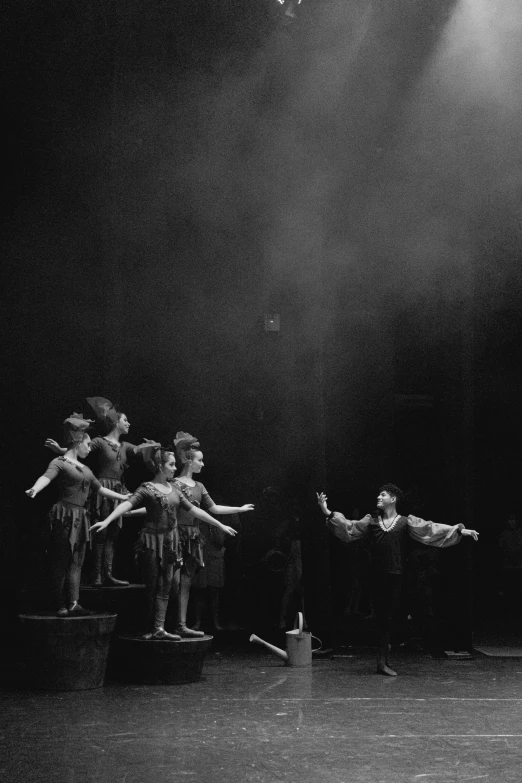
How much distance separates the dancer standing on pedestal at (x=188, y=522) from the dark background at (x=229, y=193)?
4.31 feet

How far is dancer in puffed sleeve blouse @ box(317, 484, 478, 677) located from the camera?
6.65m

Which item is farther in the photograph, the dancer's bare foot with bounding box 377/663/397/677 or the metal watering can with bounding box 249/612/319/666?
the metal watering can with bounding box 249/612/319/666

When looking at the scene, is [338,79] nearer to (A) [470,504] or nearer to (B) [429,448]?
(A) [470,504]

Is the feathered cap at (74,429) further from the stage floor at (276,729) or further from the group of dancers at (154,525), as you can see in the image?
the stage floor at (276,729)

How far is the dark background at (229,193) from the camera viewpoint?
7828mm

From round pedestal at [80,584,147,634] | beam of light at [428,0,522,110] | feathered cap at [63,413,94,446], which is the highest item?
beam of light at [428,0,522,110]

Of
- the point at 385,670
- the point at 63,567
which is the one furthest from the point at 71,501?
the point at 385,670

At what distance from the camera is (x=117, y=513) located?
20.2 feet

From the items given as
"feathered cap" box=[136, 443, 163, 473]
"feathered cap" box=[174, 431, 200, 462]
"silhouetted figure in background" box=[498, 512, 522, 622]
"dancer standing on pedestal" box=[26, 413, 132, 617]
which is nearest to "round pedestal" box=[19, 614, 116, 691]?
"dancer standing on pedestal" box=[26, 413, 132, 617]

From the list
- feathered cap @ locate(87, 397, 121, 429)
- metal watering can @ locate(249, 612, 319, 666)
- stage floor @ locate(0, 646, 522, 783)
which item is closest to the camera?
stage floor @ locate(0, 646, 522, 783)

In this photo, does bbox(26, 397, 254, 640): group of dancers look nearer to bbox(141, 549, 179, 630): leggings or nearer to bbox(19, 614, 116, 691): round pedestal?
bbox(141, 549, 179, 630): leggings

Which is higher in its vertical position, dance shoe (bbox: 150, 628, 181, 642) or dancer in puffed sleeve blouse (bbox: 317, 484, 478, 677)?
dancer in puffed sleeve blouse (bbox: 317, 484, 478, 677)

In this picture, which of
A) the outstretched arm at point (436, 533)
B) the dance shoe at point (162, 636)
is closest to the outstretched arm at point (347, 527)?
the outstretched arm at point (436, 533)

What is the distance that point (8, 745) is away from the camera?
174 inches
